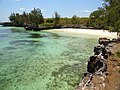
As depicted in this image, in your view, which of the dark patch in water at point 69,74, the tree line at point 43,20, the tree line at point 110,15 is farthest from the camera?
the tree line at point 43,20

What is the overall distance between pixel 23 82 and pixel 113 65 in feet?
28.3

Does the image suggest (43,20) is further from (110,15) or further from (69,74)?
(69,74)

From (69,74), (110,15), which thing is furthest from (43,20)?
(69,74)

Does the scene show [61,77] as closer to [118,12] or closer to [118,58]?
[118,58]

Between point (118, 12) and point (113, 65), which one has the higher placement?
point (118, 12)

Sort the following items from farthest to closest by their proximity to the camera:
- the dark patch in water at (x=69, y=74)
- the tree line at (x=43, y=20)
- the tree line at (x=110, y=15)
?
the tree line at (x=43, y=20), the tree line at (x=110, y=15), the dark patch in water at (x=69, y=74)

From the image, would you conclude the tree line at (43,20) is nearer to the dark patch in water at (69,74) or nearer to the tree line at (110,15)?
the tree line at (110,15)

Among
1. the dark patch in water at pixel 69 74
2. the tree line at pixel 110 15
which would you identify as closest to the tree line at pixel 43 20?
the tree line at pixel 110 15

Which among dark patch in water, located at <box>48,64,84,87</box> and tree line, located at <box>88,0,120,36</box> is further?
tree line, located at <box>88,0,120,36</box>

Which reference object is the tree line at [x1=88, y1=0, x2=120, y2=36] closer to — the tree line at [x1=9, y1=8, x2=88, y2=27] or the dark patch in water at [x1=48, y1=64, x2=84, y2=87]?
the dark patch in water at [x1=48, y1=64, x2=84, y2=87]

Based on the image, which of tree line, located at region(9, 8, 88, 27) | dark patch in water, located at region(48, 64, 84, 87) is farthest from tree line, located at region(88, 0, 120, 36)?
tree line, located at region(9, 8, 88, 27)

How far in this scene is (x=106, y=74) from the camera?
39.9ft

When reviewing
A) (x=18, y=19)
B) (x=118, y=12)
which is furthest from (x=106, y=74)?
(x=18, y=19)

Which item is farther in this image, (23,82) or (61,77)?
(61,77)
